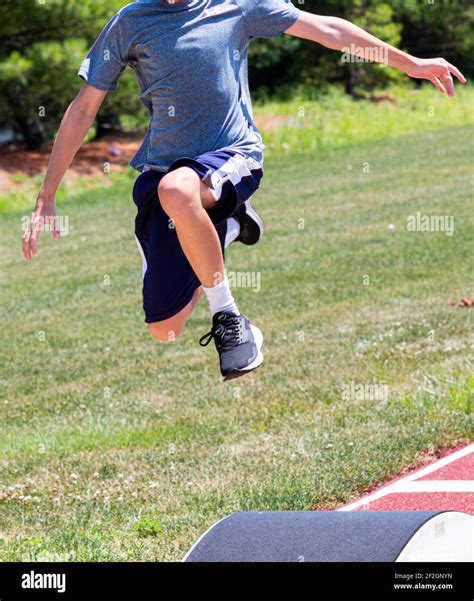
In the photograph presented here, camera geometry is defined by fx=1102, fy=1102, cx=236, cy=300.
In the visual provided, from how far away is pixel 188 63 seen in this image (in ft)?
17.6

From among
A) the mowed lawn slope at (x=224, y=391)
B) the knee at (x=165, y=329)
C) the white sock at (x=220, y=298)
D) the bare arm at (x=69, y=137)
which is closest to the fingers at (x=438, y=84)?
the white sock at (x=220, y=298)

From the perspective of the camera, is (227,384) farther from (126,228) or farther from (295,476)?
(126,228)

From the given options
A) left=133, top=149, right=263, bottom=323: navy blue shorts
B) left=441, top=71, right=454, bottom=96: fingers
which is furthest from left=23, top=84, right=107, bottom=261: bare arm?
Answer: left=441, top=71, right=454, bottom=96: fingers

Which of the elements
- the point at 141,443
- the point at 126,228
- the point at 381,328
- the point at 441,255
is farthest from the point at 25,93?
the point at 141,443

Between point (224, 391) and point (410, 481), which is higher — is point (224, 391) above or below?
below

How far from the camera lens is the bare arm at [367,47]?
17.5 ft

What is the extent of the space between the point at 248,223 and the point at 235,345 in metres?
0.86

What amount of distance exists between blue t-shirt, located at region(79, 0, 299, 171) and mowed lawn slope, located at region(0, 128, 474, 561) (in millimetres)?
2016

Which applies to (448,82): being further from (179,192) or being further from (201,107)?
→ (179,192)

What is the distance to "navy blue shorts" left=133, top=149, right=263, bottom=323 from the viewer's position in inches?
209

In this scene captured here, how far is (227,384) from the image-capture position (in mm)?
8969

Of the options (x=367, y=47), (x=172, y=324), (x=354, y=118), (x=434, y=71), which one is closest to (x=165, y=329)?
(x=172, y=324)
